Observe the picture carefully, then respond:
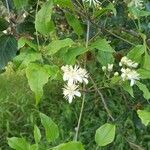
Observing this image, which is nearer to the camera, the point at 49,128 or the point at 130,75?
the point at 49,128

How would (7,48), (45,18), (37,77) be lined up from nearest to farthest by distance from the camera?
(37,77) < (45,18) < (7,48)

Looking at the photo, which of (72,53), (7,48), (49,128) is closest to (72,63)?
(72,53)

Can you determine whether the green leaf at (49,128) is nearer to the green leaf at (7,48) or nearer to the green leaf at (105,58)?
the green leaf at (105,58)

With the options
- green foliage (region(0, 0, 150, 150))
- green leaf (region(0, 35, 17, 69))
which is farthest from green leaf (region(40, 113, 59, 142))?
green leaf (region(0, 35, 17, 69))

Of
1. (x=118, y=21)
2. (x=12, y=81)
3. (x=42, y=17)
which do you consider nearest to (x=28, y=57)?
(x=42, y=17)

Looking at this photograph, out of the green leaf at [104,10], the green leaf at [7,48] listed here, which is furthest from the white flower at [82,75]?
the green leaf at [7,48]

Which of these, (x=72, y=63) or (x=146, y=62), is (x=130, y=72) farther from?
(x=72, y=63)

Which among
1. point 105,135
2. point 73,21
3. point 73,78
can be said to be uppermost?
point 73,21
